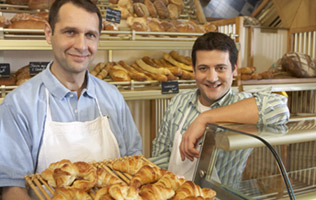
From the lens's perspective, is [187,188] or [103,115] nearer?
[187,188]

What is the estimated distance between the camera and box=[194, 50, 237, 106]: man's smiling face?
1.50 meters

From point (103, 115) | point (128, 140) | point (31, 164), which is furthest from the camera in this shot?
point (128, 140)

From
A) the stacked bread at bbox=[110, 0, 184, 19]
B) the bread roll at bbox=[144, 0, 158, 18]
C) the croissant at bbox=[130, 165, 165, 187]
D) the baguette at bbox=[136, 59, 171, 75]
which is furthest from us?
the bread roll at bbox=[144, 0, 158, 18]

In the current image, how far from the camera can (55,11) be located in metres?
1.37

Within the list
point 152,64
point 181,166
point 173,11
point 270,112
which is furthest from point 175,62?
point 270,112

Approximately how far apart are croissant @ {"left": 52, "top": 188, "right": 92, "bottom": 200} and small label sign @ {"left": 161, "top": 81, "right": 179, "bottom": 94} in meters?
1.72

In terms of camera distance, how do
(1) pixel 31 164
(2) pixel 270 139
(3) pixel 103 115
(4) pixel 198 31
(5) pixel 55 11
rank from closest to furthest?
(2) pixel 270 139 → (1) pixel 31 164 → (5) pixel 55 11 → (3) pixel 103 115 → (4) pixel 198 31

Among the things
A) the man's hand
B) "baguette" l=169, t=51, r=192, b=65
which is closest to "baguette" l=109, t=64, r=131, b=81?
"baguette" l=169, t=51, r=192, b=65

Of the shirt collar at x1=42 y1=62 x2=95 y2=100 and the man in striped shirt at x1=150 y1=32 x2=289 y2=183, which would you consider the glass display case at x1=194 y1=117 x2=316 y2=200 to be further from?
the shirt collar at x1=42 y1=62 x2=95 y2=100

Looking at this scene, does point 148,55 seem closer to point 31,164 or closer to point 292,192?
point 31,164

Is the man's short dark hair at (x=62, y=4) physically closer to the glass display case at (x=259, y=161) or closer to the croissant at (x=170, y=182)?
the glass display case at (x=259, y=161)

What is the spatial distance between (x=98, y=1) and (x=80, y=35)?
1.43 m

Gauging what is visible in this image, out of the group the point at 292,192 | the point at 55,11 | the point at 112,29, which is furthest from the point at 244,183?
the point at 112,29

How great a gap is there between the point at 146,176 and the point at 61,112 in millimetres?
713
